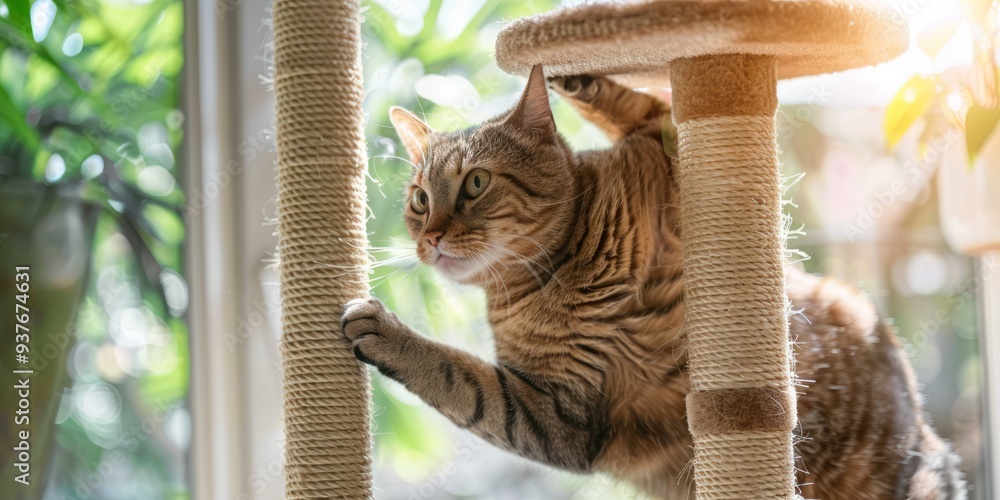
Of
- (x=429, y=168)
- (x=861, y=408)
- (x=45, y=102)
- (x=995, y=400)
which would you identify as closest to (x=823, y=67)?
(x=861, y=408)

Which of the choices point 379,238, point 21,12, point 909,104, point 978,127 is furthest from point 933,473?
point 21,12

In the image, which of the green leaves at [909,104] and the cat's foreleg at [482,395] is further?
the green leaves at [909,104]

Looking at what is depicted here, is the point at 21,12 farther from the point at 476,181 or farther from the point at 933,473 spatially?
the point at 933,473

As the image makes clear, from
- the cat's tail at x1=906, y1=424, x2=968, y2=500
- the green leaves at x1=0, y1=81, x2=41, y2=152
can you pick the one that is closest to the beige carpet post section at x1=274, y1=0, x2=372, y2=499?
the green leaves at x1=0, y1=81, x2=41, y2=152

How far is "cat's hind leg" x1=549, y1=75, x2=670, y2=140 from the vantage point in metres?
1.45

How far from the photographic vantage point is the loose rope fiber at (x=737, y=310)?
1080mm

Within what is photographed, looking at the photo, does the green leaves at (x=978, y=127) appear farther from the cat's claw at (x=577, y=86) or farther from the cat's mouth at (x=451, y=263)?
the cat's mouth at (x=451, y=263)

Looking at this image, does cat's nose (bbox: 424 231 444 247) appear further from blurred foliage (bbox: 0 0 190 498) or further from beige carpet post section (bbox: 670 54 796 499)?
blurred foliage (bbox: 0 0 190 498)

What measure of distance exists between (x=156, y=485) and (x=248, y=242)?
28.3 inches

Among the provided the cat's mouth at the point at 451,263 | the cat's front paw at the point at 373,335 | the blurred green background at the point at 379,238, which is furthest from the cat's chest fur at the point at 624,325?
the blurred green background at the point at 379,238

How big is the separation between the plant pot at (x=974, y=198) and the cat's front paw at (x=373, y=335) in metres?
1.21

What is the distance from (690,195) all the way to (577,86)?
419mm

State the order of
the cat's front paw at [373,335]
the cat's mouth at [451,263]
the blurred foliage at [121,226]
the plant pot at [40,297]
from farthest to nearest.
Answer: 1. the blurred foliage at [121,226]
2. the plant pot at [40,297]
3. the cat's mouth at [451,263]
4. the cat's front paw at [373,335]

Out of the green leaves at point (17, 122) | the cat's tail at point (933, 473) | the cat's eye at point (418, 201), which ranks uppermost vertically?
the green leaves at point (17, 122)
